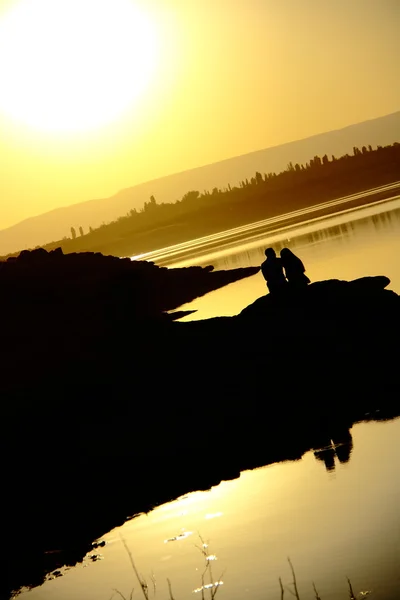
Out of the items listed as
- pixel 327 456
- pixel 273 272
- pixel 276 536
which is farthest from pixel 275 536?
A: pixel 273 272

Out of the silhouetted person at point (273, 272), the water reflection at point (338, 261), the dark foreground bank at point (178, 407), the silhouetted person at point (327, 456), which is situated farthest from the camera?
the water reflection at point (338, 261)

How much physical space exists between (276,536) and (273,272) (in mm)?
14121

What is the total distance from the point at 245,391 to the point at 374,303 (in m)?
6.28

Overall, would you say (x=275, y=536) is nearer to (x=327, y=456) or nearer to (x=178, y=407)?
(x=327, y=456)

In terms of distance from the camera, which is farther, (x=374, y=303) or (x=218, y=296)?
(x=218, y=296)

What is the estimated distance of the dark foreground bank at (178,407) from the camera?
20.9 metres

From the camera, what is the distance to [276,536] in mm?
16359

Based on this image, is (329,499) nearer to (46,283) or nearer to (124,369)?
(124,369)

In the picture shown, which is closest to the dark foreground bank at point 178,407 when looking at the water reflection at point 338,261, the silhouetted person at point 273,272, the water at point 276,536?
the silhouetted person at point 273,272

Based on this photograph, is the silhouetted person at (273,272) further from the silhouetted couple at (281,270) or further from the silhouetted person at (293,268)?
the silhouetted person at (293,268)

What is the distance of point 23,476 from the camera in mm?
24391

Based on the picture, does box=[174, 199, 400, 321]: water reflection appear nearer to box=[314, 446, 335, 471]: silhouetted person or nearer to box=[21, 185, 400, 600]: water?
box=[314, 446, 335, 471]: silhouetted person

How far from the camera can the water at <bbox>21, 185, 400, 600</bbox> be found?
1419 cm

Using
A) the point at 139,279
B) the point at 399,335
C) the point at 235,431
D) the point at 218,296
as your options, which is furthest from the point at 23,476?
the point at 218,296
